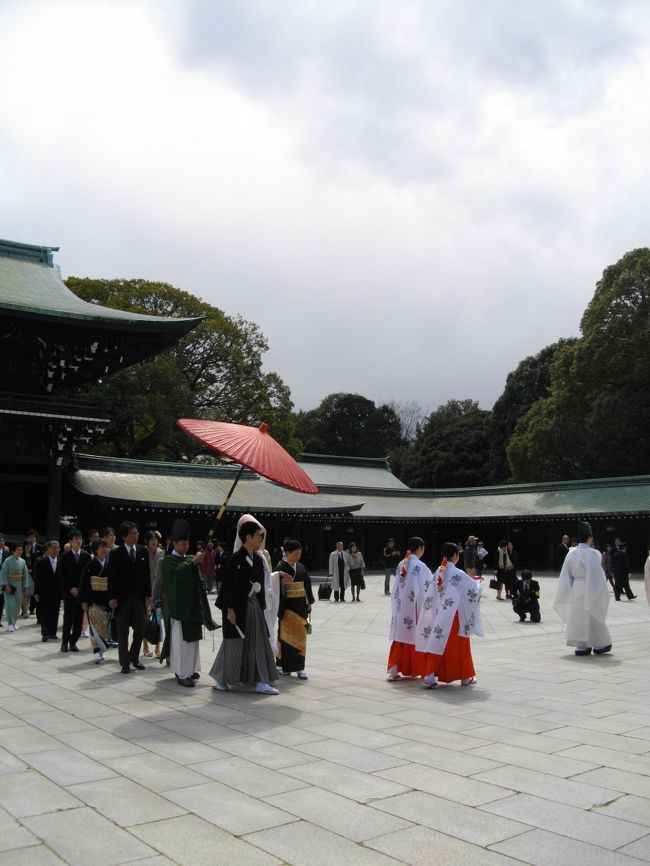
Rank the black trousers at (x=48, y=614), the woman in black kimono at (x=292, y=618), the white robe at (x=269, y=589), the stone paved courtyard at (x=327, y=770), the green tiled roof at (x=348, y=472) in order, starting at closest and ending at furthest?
the stone paved courtyard at (x=327, y=770) → the white robe at (x=269, y=589) → the woman in black kimono at (x=292, y=618) → the black trousers at (x=48, y=614) → the green tiled roof at (x=348, y=472)

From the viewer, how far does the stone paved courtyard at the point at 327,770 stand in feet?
11.6

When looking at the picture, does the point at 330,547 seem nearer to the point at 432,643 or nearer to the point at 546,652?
the point at 546,652

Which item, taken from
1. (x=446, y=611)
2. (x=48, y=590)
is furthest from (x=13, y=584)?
(x=446, y=611)

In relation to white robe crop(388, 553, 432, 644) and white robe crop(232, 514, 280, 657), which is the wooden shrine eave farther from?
white robe crop(388, 553, 432, 644)

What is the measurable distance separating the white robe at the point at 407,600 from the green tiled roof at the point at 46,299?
502 inches

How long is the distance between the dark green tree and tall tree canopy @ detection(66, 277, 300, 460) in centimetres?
1464

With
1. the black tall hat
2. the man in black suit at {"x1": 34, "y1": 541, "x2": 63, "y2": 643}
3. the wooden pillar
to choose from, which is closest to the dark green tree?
the wooden pillar

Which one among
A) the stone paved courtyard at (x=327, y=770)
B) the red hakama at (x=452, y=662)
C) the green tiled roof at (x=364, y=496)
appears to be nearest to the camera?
the stone paved courtyard at (x=327, y=770)

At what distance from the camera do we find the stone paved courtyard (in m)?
3.52

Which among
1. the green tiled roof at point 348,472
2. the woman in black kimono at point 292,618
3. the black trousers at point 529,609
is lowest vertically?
the black trousers at point 529,609

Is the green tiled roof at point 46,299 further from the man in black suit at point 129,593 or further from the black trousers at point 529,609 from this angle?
the man in black suit at point 129,593

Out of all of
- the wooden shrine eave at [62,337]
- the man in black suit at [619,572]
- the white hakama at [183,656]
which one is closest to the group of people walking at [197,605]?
the white hakama at [183,656]

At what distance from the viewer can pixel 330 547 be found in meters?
32.1

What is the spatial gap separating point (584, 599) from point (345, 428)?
182 feet
